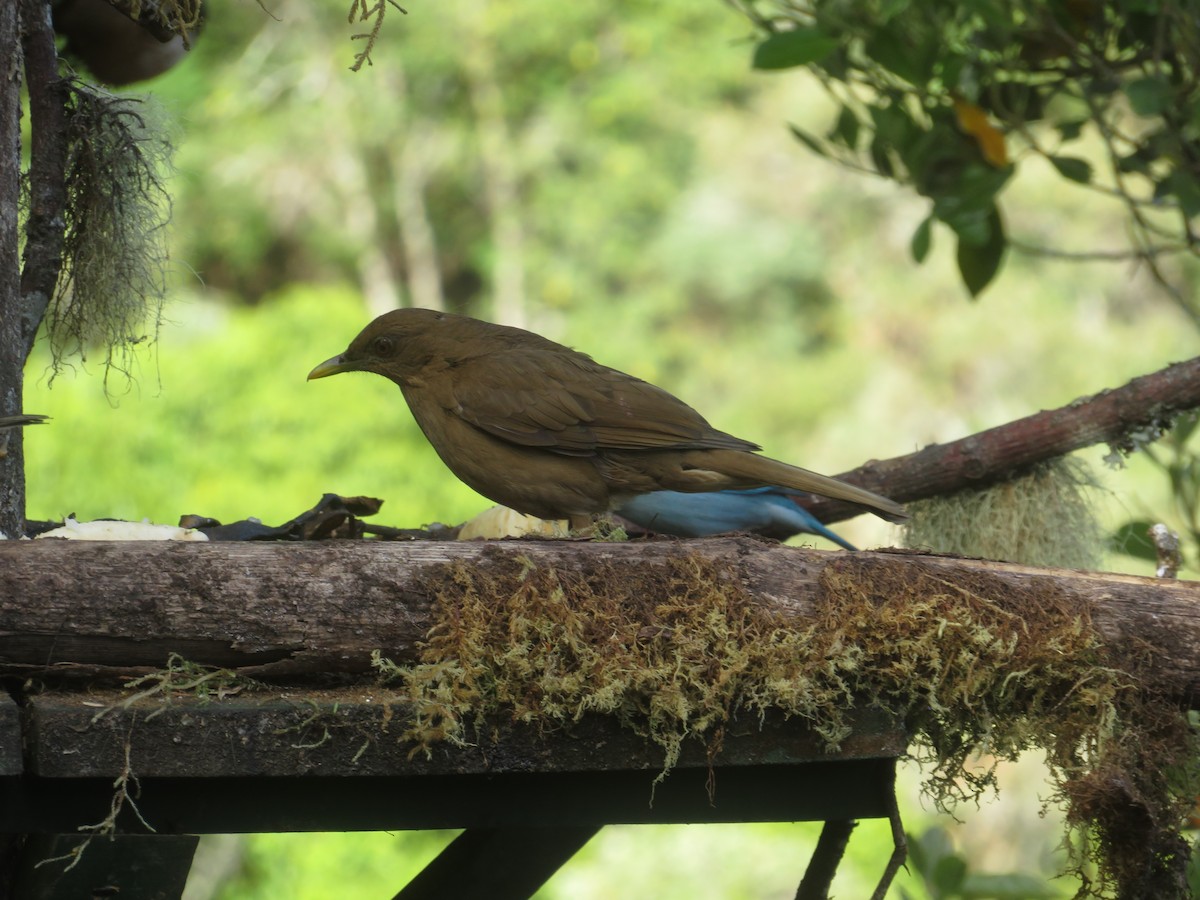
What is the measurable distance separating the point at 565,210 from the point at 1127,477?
9882mm

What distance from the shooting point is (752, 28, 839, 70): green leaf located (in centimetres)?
314

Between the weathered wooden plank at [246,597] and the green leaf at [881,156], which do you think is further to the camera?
the green leaf at [881,156]

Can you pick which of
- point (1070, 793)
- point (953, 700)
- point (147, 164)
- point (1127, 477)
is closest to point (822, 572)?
point (953, 700)

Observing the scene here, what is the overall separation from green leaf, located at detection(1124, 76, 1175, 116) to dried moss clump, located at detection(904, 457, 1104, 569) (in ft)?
2.62

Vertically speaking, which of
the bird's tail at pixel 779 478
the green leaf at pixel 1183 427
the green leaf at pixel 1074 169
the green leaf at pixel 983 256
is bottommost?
the bird's tail at pixel 779 478

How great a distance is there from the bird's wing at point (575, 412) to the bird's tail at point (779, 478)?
0.11ft

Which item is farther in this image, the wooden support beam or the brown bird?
the brown bird

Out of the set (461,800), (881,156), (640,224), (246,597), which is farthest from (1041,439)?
(640,224)

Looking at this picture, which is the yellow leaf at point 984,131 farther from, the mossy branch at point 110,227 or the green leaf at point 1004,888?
the mossy branch at point 110,227

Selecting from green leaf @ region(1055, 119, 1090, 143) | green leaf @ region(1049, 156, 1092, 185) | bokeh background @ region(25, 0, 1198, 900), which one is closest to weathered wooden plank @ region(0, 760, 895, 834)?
green leaf @ region(1049, 156, 1092, 185)

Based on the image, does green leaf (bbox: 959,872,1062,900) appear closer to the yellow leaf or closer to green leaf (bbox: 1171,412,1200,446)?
green leaf (bbox: 1171,412,1200,446)

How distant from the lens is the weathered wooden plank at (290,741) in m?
1.72

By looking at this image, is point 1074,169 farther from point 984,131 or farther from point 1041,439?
point 1041,439

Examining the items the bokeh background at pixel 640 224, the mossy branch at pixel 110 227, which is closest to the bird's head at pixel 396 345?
the mossy branch at pixel 110 227
